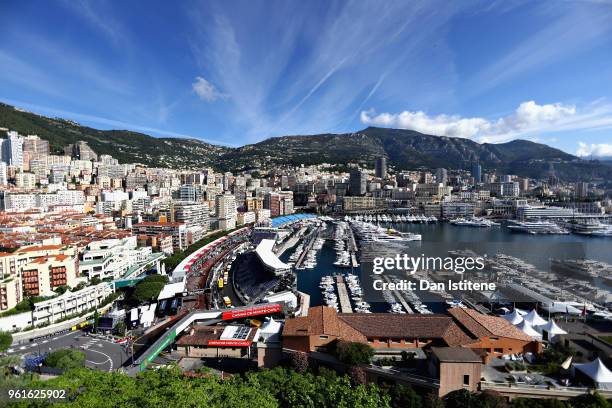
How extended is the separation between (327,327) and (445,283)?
823 cm

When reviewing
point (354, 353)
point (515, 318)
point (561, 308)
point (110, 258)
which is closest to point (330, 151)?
point (110, 258)

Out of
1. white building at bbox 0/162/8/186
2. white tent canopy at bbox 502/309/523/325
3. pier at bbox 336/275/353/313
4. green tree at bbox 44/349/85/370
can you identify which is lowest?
pier at bbox 336/275/353/313

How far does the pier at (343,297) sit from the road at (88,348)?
8.12 meters

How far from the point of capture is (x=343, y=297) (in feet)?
50.9

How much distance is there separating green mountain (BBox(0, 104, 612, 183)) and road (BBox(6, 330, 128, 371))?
6022 centimetres

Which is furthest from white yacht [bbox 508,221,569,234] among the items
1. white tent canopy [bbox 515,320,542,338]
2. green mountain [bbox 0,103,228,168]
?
green mountain [bbox 0,103,228,168]

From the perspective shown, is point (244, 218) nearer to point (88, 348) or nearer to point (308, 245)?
point (308, 245)

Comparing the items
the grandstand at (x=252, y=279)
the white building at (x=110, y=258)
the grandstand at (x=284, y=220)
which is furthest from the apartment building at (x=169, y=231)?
the grandstand at (x=284, y=220)

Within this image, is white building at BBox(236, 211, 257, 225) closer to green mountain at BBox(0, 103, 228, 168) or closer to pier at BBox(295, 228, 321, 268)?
pier at BBox(295, 228, 321, 268)

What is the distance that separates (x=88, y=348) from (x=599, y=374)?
13.6m

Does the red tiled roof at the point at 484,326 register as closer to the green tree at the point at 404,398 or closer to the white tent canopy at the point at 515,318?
the white tent canopy at the point at 515,318

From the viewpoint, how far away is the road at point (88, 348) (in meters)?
10.0

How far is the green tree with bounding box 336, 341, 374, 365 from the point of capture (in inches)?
305

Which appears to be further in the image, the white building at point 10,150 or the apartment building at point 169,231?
the white building at point 10,150
